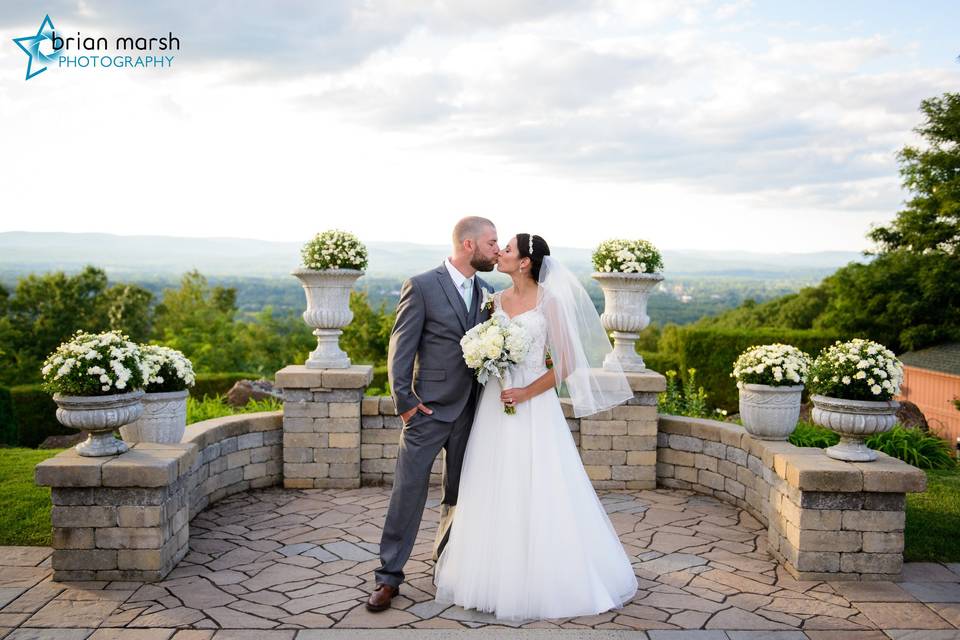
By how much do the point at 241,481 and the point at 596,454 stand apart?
10.5 feet

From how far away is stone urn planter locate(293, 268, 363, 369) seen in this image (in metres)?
6.99

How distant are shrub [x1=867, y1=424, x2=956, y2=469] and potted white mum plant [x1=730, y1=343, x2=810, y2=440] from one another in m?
2.80

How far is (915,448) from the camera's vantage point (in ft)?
26.8

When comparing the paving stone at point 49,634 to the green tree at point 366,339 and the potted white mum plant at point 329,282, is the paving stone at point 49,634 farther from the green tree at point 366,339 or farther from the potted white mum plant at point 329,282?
the green tree at point 366,339

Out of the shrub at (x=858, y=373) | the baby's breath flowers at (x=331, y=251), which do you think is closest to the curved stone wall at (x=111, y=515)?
the baby's breath flowers at (x=331, y=251)

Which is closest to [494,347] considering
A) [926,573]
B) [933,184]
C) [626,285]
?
[626,285]

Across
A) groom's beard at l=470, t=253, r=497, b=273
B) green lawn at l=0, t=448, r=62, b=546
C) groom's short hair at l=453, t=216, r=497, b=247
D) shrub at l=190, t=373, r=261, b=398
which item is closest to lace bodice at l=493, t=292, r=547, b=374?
groom's beard at l=470, t=253, r=497, b=273

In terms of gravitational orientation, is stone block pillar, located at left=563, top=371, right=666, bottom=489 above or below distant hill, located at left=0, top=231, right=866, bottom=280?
below

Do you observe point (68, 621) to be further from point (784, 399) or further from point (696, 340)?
point (696, 340)

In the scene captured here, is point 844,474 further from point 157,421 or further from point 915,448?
point 157,421

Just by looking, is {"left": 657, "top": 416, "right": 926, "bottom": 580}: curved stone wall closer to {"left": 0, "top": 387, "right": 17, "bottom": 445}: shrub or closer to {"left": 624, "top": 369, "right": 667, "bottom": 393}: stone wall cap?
{"left": 624, "top": 369, "right": 667, "bottom": 393}: stone wall cap

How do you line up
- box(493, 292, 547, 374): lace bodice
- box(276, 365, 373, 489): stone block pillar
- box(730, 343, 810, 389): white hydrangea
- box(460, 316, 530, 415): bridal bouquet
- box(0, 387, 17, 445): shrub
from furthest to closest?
box(0, 387, 17, 445): shrub
box(276, 365, 373, 489): stone block pillar
box(730, 343, 810, 389): white hydrangea
box(493, 292, 547, 374): lace bodice
box(460, 316, 530, 415): bridal bouquet

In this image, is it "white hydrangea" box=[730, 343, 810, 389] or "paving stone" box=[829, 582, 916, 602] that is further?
"white hydrangea" box=[730, 343, 810, 389]

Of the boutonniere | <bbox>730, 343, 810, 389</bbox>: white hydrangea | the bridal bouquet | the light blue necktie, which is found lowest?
<bbox>730, 343, 810, 389</bbox>: white hydrangea
